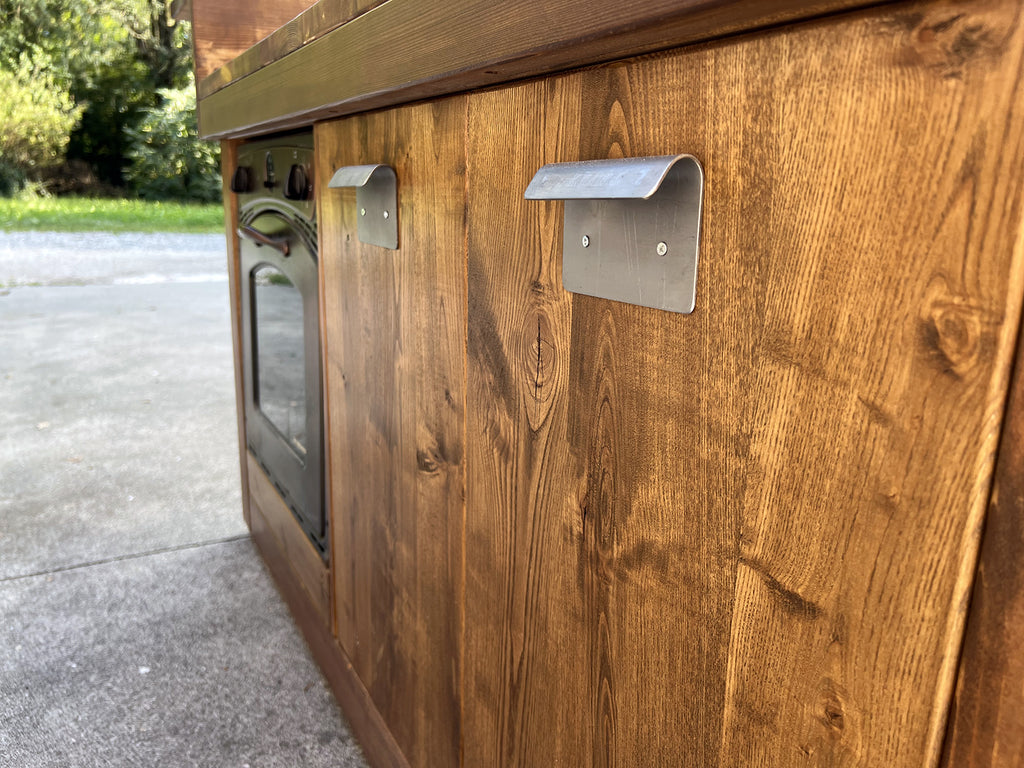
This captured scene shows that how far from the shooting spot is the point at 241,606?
2.04 metres

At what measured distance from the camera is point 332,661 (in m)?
1.65

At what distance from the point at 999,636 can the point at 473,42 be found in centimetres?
60

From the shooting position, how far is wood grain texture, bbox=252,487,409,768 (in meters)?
1.40

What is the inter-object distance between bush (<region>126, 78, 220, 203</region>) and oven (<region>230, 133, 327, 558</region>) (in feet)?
48.6

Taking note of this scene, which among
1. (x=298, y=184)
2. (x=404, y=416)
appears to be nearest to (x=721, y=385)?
(x=404, y=416)

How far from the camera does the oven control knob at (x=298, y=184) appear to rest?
1396 millimetres

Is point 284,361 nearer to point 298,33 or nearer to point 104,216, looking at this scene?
point 298,33

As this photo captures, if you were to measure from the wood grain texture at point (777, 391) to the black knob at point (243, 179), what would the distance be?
110cm

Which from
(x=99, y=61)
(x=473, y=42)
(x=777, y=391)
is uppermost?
(x=99, y=61)

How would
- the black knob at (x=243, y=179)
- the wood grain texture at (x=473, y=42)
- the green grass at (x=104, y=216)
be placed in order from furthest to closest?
the green grass at (x=104, y=216), the black knob at (x=243, y=179), the wood grain texture at (x=473, y=42)

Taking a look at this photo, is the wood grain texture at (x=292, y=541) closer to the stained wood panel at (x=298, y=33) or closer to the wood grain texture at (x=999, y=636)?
the stained wood panel at (x=298, y=33)

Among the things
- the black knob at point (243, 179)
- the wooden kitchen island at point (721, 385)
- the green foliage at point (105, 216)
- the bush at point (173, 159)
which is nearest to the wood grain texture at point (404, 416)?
the wooden kitchen island at point (721, 385)

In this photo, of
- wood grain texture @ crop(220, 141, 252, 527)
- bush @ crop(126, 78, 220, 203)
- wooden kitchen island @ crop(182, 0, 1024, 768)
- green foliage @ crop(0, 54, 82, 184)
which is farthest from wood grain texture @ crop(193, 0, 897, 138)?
green foliage @ crop(0, 54, 82, 184)

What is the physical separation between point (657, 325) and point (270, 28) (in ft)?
5.95
